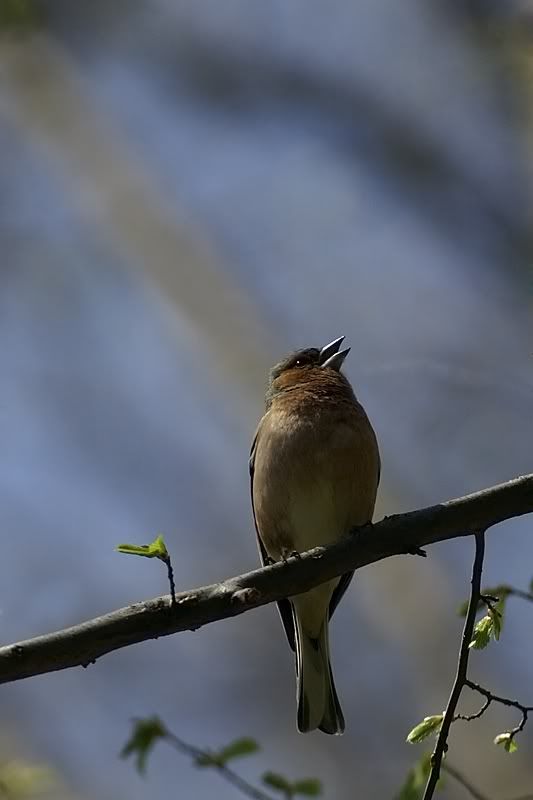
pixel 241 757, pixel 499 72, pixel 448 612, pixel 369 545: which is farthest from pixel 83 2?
pixel 241 757

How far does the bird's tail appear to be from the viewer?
5.82 meters

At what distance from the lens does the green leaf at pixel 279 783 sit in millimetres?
3354

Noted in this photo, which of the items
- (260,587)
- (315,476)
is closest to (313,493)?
(315,476)

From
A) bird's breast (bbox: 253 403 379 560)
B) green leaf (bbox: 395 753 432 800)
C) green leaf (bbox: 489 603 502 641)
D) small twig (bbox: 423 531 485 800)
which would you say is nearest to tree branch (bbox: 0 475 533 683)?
small twig (bbox: 423 531 485 800)

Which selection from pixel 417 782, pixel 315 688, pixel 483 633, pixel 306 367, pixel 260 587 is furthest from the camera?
pixel 306 367

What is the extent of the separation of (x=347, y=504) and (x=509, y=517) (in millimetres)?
1748

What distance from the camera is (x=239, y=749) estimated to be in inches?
135

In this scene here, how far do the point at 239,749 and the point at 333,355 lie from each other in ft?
12.7

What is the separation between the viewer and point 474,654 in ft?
27.7

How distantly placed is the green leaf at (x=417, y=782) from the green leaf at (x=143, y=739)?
A: 3.01ft

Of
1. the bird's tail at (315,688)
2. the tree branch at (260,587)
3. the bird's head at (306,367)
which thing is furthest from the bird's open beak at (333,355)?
the tree branch at (260,587)

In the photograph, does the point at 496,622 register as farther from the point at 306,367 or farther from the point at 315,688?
the point at 306,367

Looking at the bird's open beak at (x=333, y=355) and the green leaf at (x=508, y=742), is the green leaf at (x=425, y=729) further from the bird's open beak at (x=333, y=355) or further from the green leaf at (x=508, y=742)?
the bird's open beak at (x=333, y=355)

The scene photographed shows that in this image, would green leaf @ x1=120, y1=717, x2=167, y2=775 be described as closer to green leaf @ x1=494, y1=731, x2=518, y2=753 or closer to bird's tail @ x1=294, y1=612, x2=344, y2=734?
green leaf @ x1=494, y1=731, x2=518, y2=753
